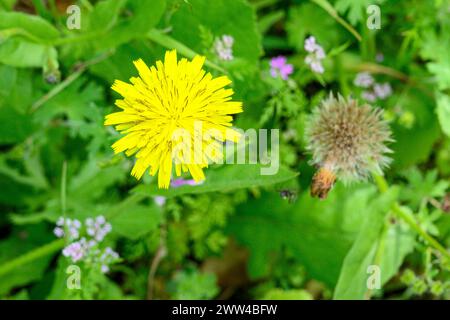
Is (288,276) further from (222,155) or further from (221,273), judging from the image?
(222,155)

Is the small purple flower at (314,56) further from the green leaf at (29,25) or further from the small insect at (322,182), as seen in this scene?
the green leaf at (29,25)

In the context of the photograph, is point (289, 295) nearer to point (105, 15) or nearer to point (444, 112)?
point (444, 112)

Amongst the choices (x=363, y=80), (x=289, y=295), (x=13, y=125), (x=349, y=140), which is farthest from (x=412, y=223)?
(x=13, y=125)

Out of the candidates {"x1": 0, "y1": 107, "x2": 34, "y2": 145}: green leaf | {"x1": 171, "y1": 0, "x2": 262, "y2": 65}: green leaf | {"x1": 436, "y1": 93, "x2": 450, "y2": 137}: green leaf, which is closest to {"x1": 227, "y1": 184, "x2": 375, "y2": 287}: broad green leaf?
{"x1": 436, "y1": 93, "x2": 450, "y2": 137}: green leaf

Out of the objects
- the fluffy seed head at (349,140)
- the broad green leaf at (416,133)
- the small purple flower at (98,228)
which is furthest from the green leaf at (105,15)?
the broad green leaf at (416,133)

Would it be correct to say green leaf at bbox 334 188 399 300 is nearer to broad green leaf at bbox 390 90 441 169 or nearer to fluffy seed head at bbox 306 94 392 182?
fluffy seed head at bbox 306 94 392 182
